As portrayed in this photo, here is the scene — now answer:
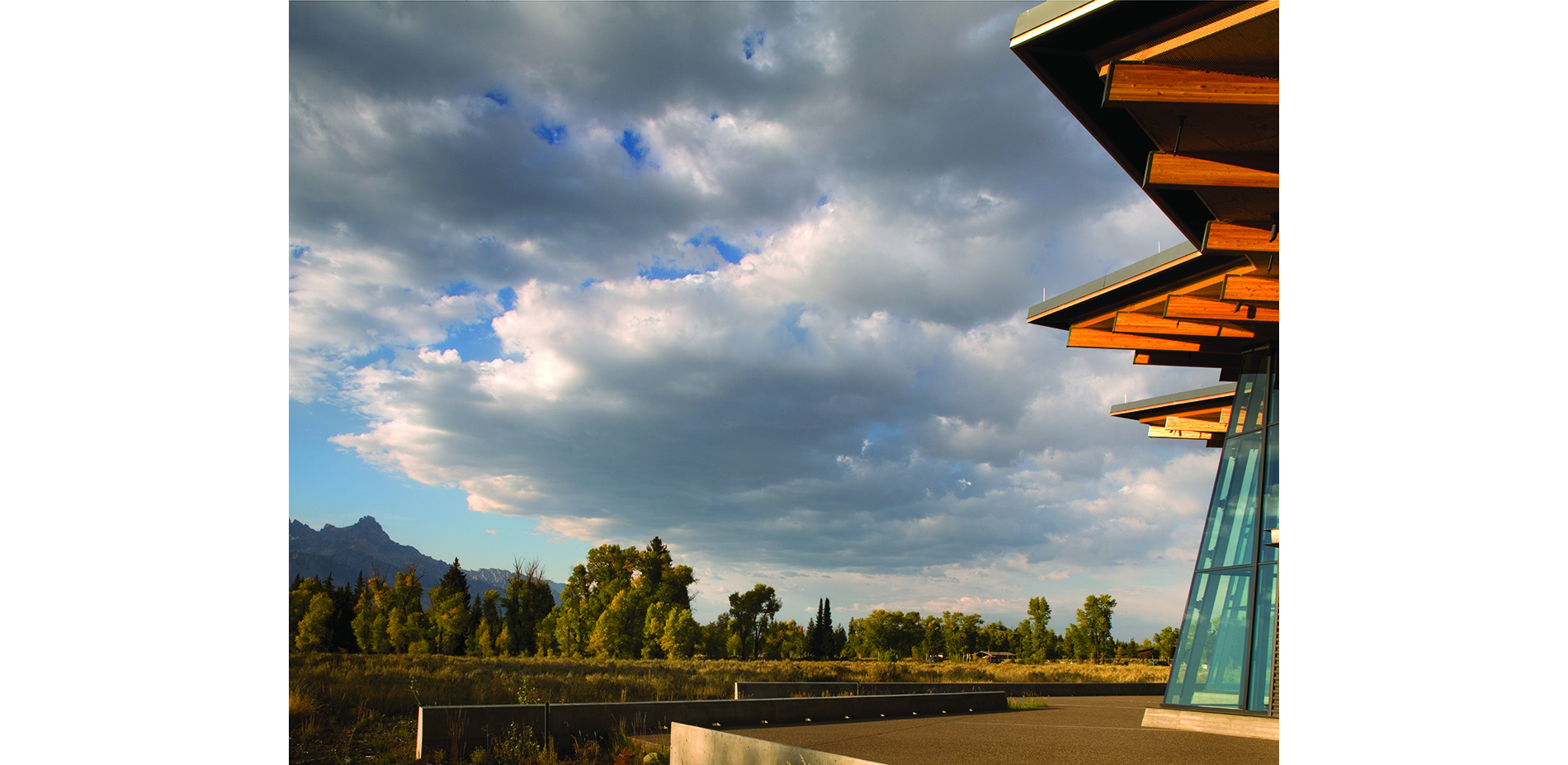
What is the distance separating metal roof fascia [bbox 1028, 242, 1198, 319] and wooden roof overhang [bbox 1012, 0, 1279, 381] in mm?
18

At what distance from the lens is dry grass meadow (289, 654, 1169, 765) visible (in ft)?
32.2

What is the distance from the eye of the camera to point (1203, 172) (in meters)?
7.34

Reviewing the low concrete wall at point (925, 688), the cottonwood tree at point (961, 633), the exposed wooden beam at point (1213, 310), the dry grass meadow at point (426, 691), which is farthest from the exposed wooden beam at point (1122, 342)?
the cottonwood tree at point (961, 633)

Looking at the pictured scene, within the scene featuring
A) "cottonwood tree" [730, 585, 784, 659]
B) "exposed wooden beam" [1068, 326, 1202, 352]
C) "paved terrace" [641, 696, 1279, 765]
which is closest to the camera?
"paved terrace" [641, 696, 1279, 765]

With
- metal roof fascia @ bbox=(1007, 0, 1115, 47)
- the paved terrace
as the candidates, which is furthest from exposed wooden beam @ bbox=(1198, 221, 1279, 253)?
the paved terrace

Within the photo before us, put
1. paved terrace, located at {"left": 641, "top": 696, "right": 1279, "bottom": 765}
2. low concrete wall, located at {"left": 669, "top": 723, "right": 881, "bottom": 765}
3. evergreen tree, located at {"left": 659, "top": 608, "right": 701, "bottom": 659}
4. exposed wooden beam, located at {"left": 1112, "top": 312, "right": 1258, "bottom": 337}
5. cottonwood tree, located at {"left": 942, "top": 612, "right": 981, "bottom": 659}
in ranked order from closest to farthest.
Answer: low concrete wall, located at {"left": 669, "top": 723, "right": 881, "bottom": 765}
paved terrace, located at {"left": 641, "top": 696, "right": 1279, "bottom": 765}
exposed wooden beam, located at {"left": 1112, "top": 312, "right": 1258, "bottom": 337}
evergreen tree, located at {"left": 659, "top": 608, "right": 701, "bottom": 659}
cottonwood tree, located at {"left": 942, "top": 612, "right": 981, "bottom": 659}

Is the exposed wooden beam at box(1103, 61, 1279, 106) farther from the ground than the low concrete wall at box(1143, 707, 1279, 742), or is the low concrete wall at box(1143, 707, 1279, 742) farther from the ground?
the exposed wooden beam at box(1103, 61, 1279, 106)

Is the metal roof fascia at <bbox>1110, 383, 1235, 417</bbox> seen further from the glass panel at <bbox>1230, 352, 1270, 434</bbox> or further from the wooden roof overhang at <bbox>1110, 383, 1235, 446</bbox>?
the glass panel at <bbox>1230, 352, 1270, 434</bbox>

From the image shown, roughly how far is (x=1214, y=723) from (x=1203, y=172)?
21.8 ft

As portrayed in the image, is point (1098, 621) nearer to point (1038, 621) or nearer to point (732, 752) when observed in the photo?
point (1038, 621)
